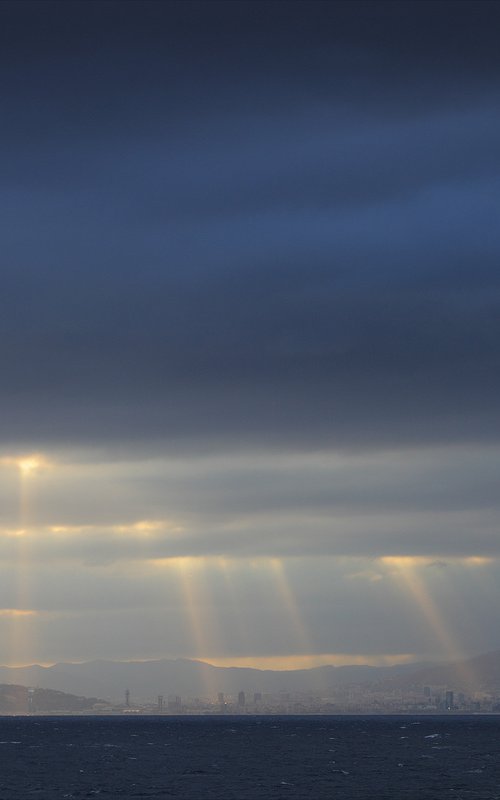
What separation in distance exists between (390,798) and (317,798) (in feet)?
34.2

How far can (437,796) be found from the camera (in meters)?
198

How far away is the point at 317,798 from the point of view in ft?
649

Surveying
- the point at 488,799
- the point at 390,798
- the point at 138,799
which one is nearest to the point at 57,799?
the point at 138,799

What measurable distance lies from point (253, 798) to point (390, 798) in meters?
19.6

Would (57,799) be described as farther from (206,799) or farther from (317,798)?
(317,798)

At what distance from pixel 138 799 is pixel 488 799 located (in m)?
49.7

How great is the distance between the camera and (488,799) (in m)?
194

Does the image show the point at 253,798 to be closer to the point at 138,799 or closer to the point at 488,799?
the point at 138,799

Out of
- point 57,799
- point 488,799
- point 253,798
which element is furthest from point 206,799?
point 488,799

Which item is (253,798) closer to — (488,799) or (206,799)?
(206,799)

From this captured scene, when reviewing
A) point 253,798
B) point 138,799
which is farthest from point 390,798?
point 138,799

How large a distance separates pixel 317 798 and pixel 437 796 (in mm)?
17150

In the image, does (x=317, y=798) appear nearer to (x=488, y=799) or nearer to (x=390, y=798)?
(x=390, y=798)

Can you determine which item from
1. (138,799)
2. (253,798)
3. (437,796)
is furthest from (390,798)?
(138,799)
